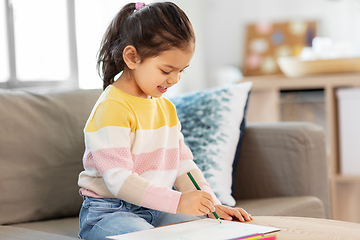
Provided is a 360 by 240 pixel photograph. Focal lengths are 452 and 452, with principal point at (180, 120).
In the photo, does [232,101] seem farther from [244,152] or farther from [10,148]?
[10,148]

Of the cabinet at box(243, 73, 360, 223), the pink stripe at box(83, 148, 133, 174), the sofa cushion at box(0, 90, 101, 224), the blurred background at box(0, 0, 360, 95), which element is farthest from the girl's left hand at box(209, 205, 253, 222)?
the blurred background at box(0, 0, 360, 95)

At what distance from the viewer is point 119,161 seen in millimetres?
895

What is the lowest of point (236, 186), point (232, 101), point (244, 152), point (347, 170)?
point (347, 170)

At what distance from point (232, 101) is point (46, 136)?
22.9 inches

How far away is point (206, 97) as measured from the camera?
1.46 meters

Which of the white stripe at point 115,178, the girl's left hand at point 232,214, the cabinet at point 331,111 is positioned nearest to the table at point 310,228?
the girl's left hand at point 232,214

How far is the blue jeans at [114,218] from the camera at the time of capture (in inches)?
35.3

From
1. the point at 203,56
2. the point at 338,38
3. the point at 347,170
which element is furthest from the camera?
the point at 203,56

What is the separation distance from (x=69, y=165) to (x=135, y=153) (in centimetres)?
42

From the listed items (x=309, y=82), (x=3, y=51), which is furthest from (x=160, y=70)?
(x=3, y=51)

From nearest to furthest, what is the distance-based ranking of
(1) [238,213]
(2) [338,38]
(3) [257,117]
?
(1) [238,213] < (3) [257,117] < (2) [338,38]

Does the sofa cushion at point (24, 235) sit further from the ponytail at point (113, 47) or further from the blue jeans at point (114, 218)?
the ponytail at point (113, 47)

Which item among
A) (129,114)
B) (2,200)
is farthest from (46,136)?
(129,114)

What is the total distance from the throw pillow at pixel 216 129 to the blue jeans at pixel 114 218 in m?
0.32
